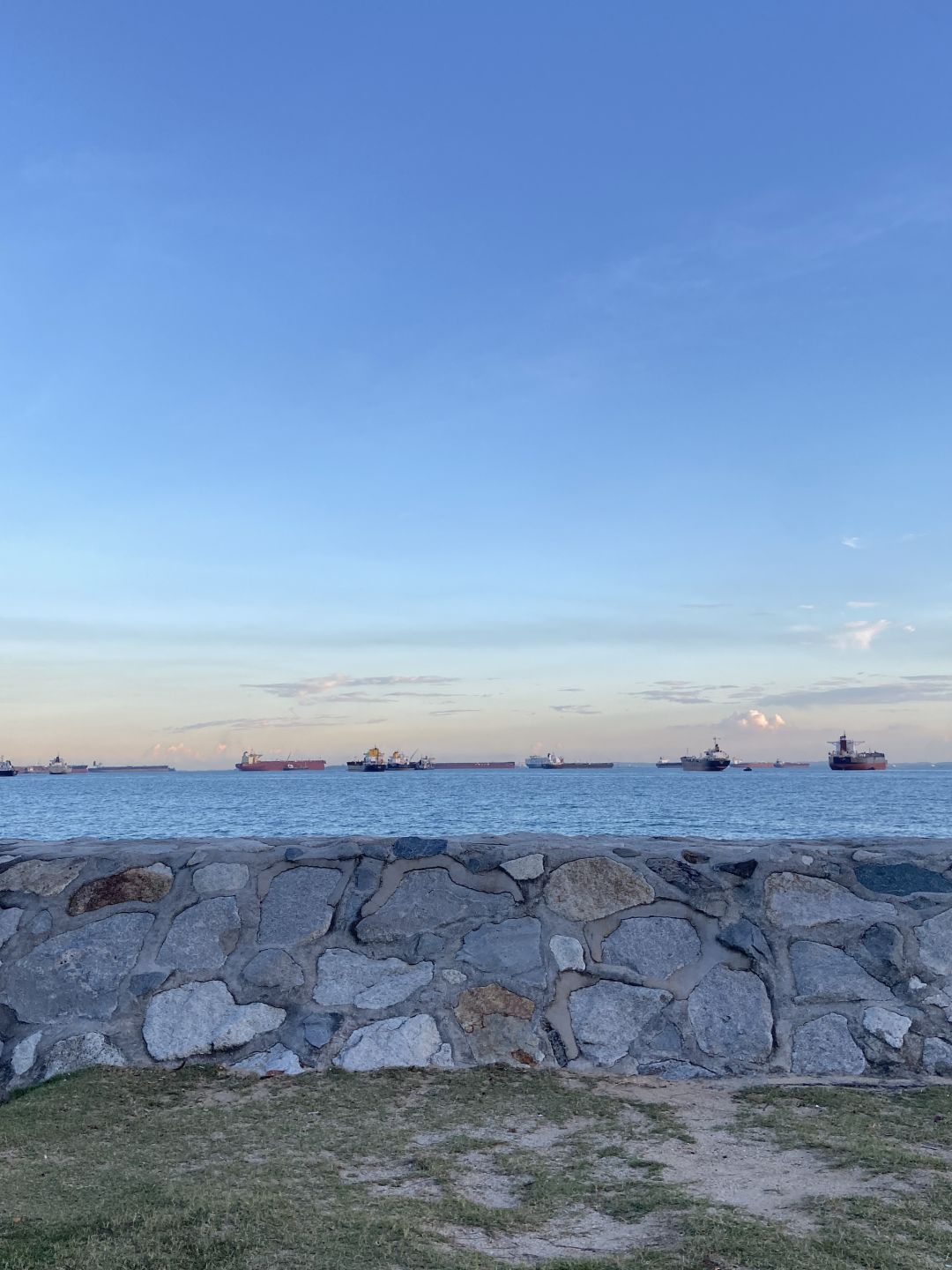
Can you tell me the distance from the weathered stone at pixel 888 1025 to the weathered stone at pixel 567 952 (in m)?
1.44

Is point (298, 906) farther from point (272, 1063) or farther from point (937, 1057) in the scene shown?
point (937, 1057)

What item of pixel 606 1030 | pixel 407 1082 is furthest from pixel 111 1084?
pixel 606 1030

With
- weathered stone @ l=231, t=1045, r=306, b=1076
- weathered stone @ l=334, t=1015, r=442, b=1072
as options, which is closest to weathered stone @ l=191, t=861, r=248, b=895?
weathered stone @ l=231, t=1045, r=306, b=1076

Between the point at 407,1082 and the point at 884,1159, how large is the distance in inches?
81.5

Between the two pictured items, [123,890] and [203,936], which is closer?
[203,936]

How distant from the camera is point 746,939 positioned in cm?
543

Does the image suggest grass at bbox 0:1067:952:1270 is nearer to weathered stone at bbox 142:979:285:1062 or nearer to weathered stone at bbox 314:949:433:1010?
weathered stone at bbox 142:979:285:1062

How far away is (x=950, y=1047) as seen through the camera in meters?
5.03

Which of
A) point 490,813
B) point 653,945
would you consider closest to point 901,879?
point 653,945

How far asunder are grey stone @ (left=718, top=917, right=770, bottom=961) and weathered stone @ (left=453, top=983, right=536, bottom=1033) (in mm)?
1107

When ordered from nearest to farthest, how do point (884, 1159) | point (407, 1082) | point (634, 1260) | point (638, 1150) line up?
point (634, 1260), point (884, 1159), point (638, 1150), point (407, 1082)

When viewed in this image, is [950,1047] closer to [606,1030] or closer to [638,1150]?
[606,1030]

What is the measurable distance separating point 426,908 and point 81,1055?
1.85 meters

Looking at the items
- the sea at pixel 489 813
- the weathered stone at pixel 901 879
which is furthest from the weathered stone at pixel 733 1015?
the sea at pixel 489 813
